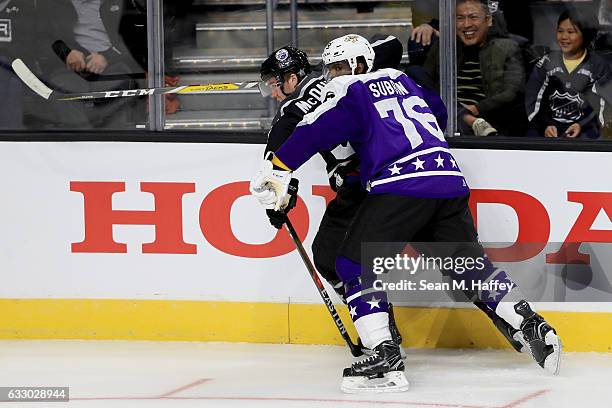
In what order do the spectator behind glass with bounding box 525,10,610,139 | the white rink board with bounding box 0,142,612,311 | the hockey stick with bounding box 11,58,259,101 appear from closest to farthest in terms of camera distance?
the spectator behind glass with bounding box 525,10,610,139, the white rink board with bounding box 0,142,612,311, the hockey stick with bounding box 11,58,259,101

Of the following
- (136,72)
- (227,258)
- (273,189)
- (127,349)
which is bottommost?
(127,349)

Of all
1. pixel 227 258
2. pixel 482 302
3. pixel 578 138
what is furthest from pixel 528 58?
pixel 227 258

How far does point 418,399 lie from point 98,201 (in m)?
1.56

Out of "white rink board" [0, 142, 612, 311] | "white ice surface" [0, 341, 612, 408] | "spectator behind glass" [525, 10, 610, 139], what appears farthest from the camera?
"white rink board" [0, 142, 612, 311]

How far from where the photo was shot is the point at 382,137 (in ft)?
13.5

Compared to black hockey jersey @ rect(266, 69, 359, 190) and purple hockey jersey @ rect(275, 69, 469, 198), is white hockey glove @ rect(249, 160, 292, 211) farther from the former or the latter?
black hockey jersey @ rect(266, 69, 359, 190)

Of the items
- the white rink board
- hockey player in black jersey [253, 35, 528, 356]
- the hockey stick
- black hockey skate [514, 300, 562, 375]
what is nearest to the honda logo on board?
the white rink board

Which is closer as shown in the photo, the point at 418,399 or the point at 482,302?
the point at 418,399

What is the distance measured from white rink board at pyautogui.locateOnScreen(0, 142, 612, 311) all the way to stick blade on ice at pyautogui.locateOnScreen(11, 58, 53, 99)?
0.22 meters

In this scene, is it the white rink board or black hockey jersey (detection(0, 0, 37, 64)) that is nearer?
the white rink board

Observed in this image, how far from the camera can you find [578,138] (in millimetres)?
4570

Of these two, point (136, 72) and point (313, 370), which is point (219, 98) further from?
point (313, 370)

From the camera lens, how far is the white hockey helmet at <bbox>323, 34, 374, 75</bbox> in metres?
4.21

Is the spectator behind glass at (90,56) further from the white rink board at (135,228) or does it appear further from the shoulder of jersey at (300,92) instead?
the shoulder of jersey at (300,92)
